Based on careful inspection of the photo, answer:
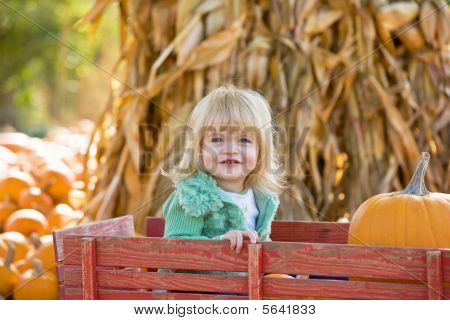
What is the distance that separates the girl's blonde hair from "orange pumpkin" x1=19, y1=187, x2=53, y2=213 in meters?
1.43

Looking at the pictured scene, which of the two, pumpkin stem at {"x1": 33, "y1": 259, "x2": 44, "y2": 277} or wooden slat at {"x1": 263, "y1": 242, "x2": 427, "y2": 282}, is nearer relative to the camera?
wooden slat at {"x1": 263, "y1": 242, "x2": 427, "y2": 282}

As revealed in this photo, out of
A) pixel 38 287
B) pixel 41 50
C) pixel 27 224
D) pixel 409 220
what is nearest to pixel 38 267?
pixel 38 287

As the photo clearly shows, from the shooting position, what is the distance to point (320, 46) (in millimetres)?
2611

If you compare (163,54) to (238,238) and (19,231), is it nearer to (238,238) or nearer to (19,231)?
(19,231)

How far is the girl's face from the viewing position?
66.5 inches

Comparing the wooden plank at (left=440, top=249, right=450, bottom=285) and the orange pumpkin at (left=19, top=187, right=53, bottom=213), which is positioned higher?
the orange pumpkin at (left=19, top=187, right=53, bottom=213)

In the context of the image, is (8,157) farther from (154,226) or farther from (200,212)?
(200,212)

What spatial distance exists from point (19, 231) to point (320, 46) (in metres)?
1.22

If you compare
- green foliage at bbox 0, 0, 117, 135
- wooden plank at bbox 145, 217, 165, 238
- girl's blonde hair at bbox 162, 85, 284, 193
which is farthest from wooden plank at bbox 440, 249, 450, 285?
green foliage at bbox 0, 0, 117, 135

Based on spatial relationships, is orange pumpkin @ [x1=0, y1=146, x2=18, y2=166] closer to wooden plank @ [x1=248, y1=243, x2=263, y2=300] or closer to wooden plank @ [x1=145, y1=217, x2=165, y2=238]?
wooden plank @ [x1=145, y1=217, x2=165, y2=238]

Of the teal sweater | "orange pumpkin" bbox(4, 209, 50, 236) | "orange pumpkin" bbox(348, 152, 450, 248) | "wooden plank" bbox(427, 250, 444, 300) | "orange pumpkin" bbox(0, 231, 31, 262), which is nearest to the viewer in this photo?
"wooden plank" bbox(427, 250, 444, 300)

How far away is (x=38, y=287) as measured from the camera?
2135mm

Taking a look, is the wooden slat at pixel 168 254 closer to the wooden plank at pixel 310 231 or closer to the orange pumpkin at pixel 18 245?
the wooden plank at pixel 310 231

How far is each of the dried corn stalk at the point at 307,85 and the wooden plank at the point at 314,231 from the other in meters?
0.70
